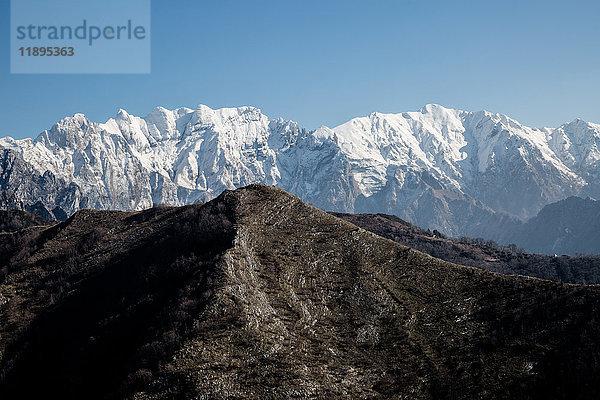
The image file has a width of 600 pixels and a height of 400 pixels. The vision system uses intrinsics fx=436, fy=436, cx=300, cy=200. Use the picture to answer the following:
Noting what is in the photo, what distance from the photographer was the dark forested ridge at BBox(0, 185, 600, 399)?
156 ft

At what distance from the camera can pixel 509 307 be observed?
204 feet

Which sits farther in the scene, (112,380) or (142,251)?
(142,251)

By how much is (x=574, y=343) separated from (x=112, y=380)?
174ft

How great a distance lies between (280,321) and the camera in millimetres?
60531

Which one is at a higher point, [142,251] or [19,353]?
[142,251]

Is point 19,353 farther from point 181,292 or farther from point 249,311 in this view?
point 249,311

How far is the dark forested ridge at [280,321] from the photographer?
47625 mm

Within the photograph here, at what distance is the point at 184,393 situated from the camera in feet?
146

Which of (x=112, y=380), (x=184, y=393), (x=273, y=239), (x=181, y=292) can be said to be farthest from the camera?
(x=273, y=239)

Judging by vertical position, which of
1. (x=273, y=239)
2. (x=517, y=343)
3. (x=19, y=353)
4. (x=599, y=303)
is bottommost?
(x=19, y=353)

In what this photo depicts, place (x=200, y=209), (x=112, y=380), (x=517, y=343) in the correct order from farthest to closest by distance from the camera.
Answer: (x=200, y=209) < (x=517, y=343) < (x=112, y=380)

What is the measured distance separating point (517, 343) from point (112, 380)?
48.2 m

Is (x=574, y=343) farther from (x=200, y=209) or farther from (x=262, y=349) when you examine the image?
(x=200, y=209)

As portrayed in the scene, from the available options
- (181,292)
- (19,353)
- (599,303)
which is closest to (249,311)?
(181,292)
